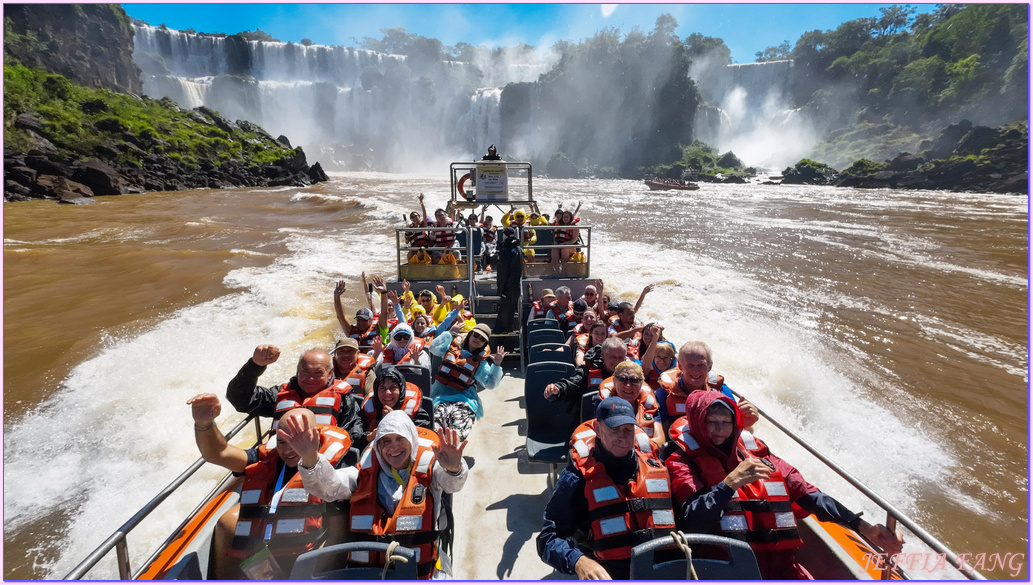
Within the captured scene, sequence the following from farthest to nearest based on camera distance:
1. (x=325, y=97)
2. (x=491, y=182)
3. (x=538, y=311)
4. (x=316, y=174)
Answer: (x=325, y=97) < (x=316, y=174) < (x=491, y=182) < (x=538, y=311)

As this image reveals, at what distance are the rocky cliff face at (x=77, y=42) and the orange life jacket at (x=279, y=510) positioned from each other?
71.5 m

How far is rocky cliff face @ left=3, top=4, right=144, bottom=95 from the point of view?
51281mm

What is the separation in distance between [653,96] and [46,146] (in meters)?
80.4

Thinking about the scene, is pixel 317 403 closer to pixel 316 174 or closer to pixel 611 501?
pixel 611 501

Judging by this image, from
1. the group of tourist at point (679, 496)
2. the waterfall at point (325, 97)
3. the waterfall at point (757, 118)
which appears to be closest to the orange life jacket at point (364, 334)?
the group of tourist at point (679, 496)

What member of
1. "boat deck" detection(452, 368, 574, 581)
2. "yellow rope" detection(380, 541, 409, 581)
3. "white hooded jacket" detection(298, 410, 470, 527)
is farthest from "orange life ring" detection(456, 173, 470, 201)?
"yellow rope" detection(380, 541, 409, 581)

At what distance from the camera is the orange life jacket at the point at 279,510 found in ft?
8.14

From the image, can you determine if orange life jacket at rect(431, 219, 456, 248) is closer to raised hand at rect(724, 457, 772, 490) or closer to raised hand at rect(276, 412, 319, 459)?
raised hand at rect(276, 412, 319, 459)

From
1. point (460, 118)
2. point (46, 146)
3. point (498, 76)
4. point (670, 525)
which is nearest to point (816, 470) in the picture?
point (670, 525)

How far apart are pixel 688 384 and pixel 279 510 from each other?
263cm

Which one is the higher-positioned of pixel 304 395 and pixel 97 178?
pixel 97 178

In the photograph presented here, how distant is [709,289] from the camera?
13242 millimetres

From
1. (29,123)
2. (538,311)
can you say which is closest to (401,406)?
(538,311)

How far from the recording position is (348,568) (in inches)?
90.0
